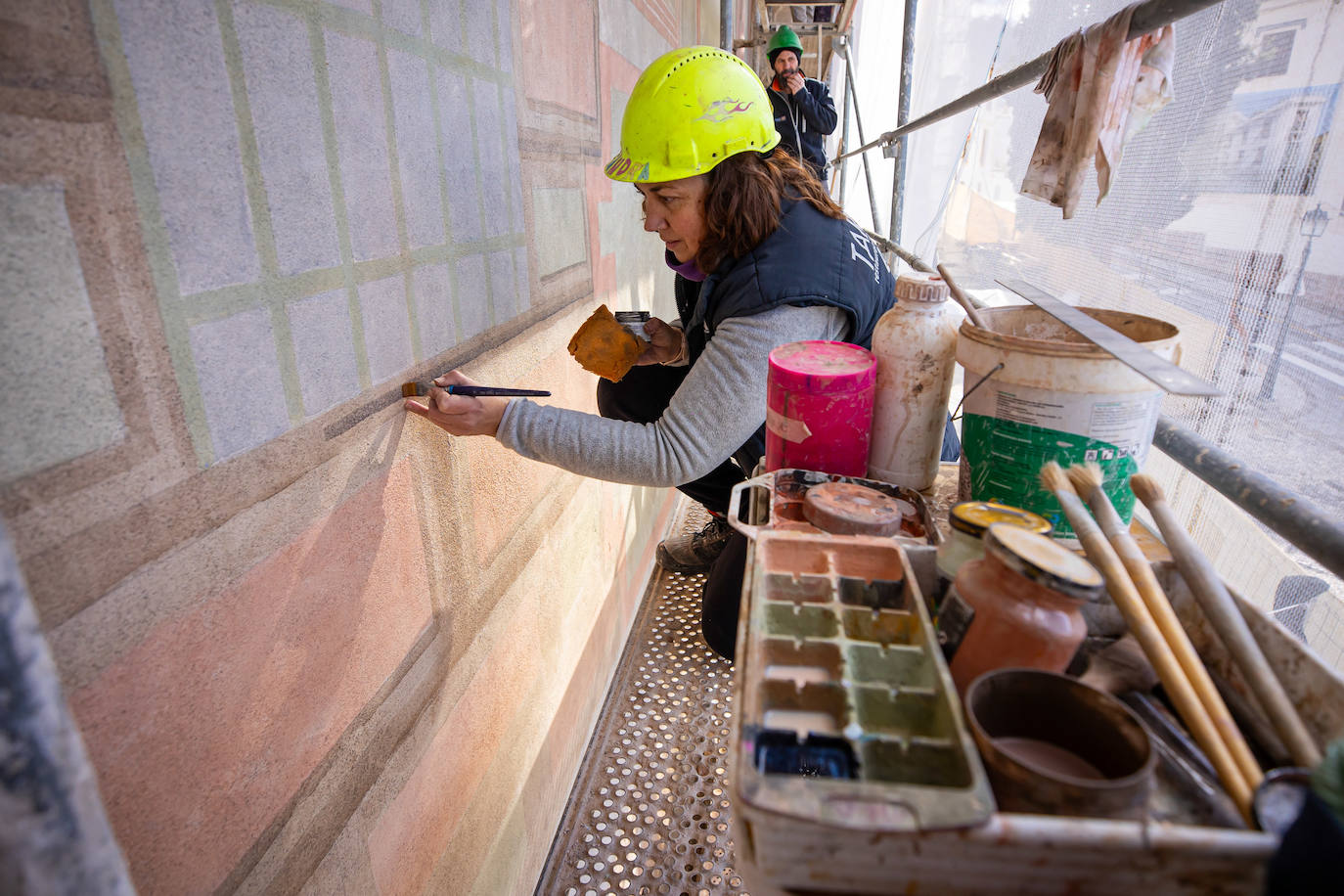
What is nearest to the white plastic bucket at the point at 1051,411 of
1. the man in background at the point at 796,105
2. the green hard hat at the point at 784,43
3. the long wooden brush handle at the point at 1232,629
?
the long wooden brush handle at the point at 1232,629

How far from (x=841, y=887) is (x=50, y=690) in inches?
24.0

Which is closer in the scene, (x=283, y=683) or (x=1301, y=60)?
(x=283, y=683)

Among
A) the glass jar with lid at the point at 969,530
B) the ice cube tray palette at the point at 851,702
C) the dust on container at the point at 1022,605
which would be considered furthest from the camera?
the glass jar with lid at the point at 969,530

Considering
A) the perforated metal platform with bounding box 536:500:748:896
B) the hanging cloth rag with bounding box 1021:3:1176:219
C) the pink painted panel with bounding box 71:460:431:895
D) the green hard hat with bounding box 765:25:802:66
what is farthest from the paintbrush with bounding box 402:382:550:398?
the green hard hat with bounding box 765:25:802:66

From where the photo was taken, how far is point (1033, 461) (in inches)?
40.6

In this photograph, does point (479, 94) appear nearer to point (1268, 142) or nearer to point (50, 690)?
point (50, 690)

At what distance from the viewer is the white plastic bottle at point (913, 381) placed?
1186mm

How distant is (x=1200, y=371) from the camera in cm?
160

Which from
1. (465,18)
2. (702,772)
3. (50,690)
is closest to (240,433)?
(50,690)

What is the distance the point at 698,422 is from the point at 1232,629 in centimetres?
98

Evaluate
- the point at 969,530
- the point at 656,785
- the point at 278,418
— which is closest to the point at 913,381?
the point at 969,530

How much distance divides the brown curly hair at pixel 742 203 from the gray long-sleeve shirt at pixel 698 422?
0.22m

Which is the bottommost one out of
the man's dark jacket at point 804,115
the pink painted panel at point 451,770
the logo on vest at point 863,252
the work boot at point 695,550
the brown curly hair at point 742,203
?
the work boot at point 695,550

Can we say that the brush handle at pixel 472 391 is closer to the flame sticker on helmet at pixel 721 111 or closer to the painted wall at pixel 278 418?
the painted wall at pixel 278 418
